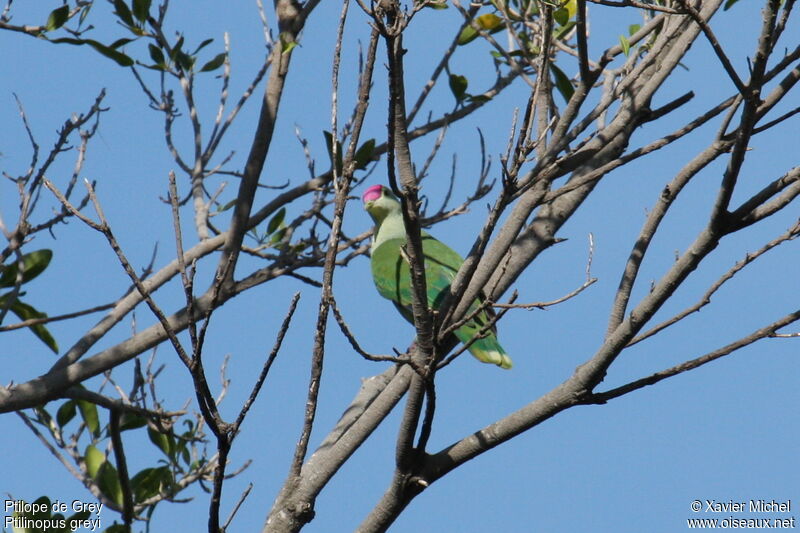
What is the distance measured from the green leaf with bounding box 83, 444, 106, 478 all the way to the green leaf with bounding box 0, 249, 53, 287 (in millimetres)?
731

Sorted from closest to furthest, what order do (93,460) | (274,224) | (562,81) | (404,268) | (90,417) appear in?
(562,81)
(93,460)
(90,417)
(274,224)
(404,268)

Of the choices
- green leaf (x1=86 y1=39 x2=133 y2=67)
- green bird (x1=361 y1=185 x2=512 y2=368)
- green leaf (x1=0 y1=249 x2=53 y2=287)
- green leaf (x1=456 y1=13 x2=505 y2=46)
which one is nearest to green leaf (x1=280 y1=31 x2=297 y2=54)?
green leaf (x1=86 y1=39 x2=133 y2=67)

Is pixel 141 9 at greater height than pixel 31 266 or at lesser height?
greater

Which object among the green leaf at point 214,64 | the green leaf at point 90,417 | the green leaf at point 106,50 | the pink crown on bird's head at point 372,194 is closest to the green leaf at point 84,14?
the green leaf at point 106,50

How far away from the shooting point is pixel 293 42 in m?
3.46

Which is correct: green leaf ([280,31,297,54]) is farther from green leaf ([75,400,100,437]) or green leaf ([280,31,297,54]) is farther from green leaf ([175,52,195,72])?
green leaf ([75,400,100,437])

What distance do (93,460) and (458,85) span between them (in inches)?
86.9

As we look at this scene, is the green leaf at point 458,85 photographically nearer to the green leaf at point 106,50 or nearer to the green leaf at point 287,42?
the green leaf at point 287,42

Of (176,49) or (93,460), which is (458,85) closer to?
(176,49)

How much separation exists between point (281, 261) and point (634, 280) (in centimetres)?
A: 166

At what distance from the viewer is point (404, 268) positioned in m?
4.85

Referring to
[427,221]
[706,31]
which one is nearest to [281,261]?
[427,221]

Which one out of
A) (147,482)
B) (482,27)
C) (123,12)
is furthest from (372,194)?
(147,482)

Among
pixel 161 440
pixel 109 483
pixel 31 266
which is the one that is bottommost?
pixel 109 483
